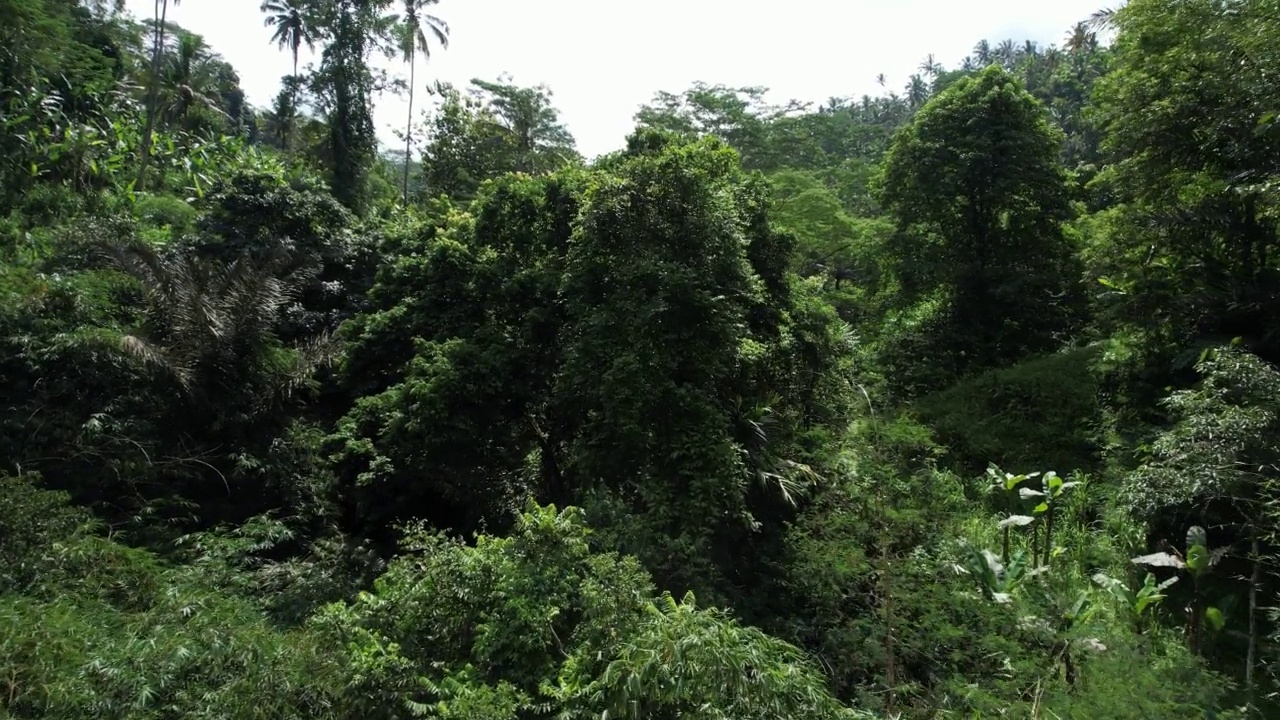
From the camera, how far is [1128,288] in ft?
34.2

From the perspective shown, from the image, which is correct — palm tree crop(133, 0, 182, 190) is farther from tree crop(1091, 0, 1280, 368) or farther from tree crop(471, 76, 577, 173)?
tree crop(1091, 0, 1280, 368)

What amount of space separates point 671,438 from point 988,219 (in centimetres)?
982

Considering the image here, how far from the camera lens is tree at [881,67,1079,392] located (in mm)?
13312

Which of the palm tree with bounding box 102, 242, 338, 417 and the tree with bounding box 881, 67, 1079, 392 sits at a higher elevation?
the tree with bounding box 881, 67, 1079, 392

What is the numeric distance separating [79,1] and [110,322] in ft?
66.8

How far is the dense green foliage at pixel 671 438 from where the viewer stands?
5.04 meters

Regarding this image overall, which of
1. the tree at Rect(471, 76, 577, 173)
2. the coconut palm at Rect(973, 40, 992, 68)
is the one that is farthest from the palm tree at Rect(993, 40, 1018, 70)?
the tree at Rect(471, 76, 577, 173)

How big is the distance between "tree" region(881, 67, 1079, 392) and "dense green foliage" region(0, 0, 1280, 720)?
0.22 feet

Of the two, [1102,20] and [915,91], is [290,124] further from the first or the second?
[915,91]

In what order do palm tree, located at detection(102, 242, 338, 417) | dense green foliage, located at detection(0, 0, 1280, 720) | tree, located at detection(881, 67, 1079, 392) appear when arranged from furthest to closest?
1. tree, located at detection(881, 67, 1079, 392)
2. palm tree, located at detection(102, 242, 338, 417)
3. dense green foliage, located at detection(0, 0, 1280, 720)


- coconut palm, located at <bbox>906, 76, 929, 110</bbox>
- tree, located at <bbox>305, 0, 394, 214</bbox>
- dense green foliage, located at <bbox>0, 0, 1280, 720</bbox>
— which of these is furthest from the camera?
coconut palm, located at <bbox>906, 76, 929, 110</bbox>

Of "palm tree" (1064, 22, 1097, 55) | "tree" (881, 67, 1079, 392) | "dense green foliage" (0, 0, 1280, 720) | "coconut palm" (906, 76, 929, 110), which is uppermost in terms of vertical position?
"coconut palm" (906, 76, 929, 110)

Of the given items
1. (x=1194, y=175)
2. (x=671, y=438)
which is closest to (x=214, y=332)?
(x=671, y=438)

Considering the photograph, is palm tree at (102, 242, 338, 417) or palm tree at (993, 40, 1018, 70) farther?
palm tree at (993, 40, 1018, 70)
